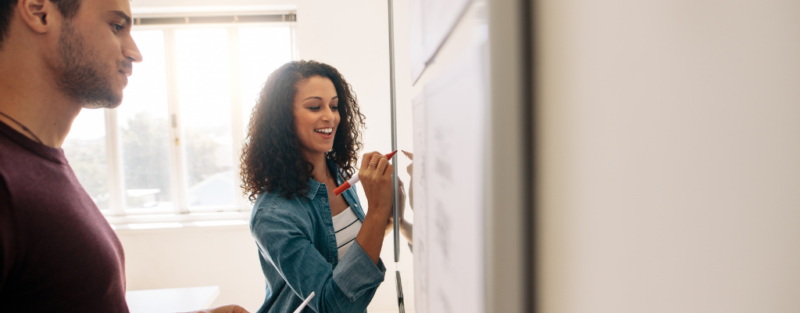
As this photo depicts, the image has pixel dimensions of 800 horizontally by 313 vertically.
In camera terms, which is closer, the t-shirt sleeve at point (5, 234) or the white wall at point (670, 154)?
the white wall at point (670, 154)

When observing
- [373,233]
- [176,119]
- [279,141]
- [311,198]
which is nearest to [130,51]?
[279,141]

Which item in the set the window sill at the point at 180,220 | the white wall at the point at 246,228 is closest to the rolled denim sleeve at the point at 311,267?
the white wall at the point at 246,228

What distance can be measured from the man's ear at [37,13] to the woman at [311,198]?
0.46 m

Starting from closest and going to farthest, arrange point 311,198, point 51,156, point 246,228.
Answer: point 51,156 → point 311,198 → point 246,228

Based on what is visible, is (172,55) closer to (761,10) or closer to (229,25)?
(229,25)

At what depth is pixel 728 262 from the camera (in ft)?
0.16

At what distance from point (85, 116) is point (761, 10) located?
3141mm

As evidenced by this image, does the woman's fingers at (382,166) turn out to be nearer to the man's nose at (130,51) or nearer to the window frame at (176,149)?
the man's nose at (130,51)

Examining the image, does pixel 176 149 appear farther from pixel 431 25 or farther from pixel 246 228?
pixel 431 25

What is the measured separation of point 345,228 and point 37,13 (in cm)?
71

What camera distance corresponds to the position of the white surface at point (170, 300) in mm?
1380

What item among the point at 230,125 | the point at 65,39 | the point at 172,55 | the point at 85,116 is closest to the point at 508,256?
the point at 65,39

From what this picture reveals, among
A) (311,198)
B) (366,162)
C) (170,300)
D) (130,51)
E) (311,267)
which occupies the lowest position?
(170,300)

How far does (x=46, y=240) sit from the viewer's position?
0.52 metres
